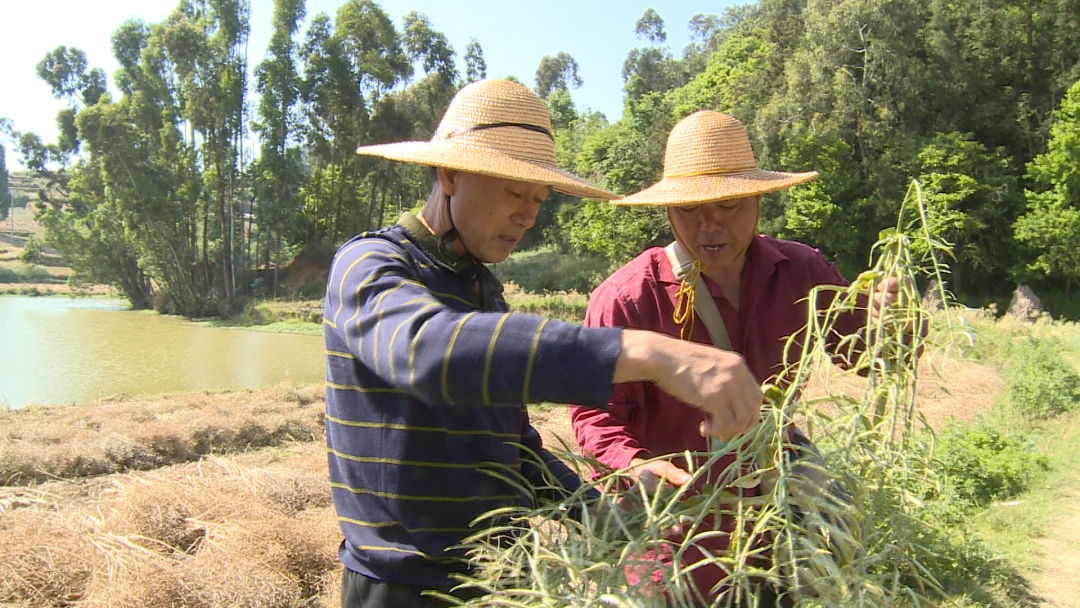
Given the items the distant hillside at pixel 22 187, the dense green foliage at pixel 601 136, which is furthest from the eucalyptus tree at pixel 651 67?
the distant hillside at pixel 22 187

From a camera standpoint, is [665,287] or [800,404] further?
[665,287]

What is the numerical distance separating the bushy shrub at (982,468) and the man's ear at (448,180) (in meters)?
4.74

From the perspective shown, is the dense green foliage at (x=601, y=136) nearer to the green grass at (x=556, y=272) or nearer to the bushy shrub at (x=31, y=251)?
the green grass at (x=556, y=272)

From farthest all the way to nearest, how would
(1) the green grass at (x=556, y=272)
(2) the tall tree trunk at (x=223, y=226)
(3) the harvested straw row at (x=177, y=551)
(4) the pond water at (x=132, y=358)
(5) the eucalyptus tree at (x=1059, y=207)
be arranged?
(2) the tall tree trunk at (x=223, y=226)
(1) the green grass at (x=556, y=272)
(5) the eucalyptus tree at (x=1059, y=207)
(4) the pond water at (x=132, y=358)
(3) the harvested straw row at (x=177, y=551)

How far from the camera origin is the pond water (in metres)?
15.1

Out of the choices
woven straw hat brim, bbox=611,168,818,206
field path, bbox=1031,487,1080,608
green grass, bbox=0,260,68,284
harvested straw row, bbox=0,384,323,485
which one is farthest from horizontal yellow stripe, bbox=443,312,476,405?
green grass, bbox=0,260,68,284

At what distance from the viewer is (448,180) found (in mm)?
1492

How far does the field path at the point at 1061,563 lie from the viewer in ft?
12.9

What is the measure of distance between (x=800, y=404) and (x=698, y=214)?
3.12 feet

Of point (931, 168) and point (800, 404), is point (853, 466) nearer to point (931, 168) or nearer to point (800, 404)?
point (800, 404)

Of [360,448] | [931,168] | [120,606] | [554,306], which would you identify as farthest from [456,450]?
[931,168]

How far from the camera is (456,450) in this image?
1337 mm

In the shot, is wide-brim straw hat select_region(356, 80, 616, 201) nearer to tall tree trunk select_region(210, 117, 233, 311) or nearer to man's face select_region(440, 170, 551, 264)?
man's face select_region(440, 170, 551, 264)

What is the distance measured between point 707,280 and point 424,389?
1.32 meters
